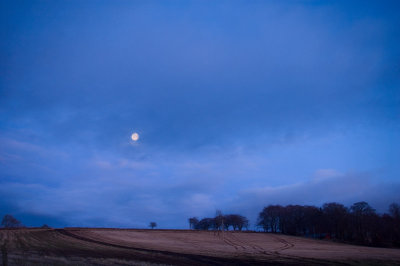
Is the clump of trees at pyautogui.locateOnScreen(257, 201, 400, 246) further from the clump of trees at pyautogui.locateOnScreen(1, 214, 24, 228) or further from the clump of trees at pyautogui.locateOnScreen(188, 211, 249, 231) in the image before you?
the clump of trees at pyautogui.locateOnScreen(1, 214, 24, 228)

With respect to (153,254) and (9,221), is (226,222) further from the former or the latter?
(153,254)

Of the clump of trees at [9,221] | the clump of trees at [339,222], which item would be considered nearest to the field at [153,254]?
the clump of trees at [339,222]

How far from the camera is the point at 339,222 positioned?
122 m

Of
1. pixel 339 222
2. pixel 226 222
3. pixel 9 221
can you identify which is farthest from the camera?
pixel 226 222

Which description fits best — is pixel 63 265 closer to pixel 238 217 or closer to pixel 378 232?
pixel 378 232

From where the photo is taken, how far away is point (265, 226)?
153 metres

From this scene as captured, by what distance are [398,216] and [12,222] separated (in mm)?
170164

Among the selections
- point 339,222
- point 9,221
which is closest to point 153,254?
point 339,222

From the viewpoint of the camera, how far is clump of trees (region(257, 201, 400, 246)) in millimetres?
105588

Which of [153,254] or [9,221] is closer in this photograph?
[153,254]

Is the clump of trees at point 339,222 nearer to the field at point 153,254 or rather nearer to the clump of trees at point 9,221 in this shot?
the field at point 153,254

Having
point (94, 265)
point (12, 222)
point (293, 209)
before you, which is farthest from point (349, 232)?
point (12, 222)

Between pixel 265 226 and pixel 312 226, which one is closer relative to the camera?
pixel 312 226

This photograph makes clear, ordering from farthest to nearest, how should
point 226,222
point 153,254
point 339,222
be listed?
point 226,222
point 339,222
point 153,254
